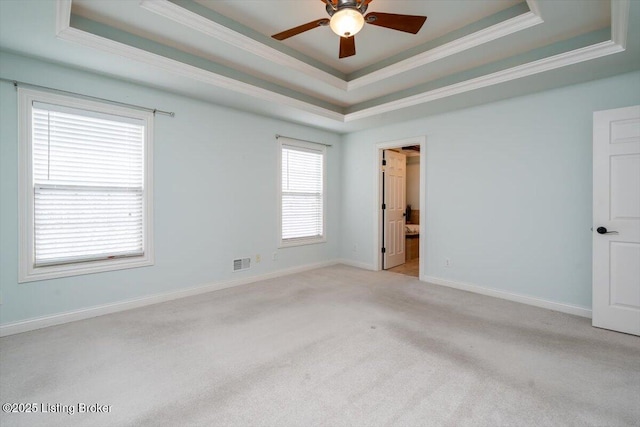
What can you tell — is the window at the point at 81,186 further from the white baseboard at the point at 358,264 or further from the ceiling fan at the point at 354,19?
the white baseboard at the point at 358,264

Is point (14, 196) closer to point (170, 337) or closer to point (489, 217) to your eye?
point (170, 337)

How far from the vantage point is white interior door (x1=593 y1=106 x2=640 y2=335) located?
8.94 feet

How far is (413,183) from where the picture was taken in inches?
311

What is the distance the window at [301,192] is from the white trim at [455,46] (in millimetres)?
1634

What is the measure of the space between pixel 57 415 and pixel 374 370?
6.47 feet

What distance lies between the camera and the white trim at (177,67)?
2439 millimetres

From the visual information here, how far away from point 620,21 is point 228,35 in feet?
10.5

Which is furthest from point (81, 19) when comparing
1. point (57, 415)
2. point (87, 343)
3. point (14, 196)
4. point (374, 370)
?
point (374, 370)

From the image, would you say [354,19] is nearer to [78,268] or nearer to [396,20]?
[396,20]

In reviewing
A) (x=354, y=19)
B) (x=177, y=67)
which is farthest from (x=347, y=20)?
(x=177, y=67)

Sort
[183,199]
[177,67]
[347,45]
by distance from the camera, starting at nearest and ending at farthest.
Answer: [347,45]
[177,67]
[183,199]

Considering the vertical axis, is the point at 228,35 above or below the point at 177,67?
above

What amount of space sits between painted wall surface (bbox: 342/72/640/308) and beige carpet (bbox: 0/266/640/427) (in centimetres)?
56

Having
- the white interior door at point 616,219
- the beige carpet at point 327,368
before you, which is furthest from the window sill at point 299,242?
the white interior door at point 616,219
